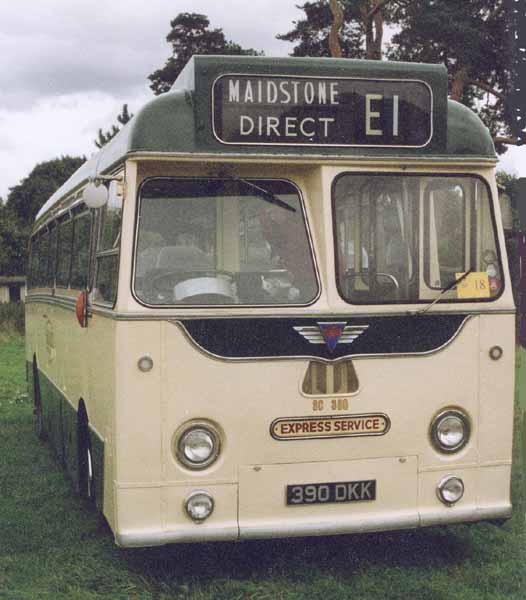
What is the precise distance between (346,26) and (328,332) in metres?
22.0

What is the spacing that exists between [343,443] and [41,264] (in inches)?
254

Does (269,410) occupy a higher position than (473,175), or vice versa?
(473,175)

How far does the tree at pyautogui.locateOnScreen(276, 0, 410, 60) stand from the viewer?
25.8 metres

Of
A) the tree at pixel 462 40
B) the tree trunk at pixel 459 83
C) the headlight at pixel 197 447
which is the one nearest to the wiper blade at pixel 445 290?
the headlight at pixel 197 447

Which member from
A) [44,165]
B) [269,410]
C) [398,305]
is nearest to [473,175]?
[398,305]

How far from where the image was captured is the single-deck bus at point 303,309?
20.2 ft

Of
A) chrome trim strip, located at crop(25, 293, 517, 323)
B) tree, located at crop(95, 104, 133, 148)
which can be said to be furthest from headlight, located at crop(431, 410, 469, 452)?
tree, located at crop(95, 104, 133, 148)

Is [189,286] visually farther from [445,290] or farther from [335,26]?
[335,26]

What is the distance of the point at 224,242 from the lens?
6.41m

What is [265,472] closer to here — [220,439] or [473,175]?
[220,439]

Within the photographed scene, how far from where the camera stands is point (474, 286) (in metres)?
6.59

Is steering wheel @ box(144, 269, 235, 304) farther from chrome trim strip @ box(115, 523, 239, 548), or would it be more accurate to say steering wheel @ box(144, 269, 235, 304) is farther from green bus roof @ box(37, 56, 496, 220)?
chrome trim strip @ box(115, 523, 239, 548)

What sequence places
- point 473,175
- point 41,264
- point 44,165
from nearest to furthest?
point 473,175 → point 41,264 → point 44,165

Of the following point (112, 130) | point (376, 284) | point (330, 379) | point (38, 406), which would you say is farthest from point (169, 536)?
point (112, 130)
